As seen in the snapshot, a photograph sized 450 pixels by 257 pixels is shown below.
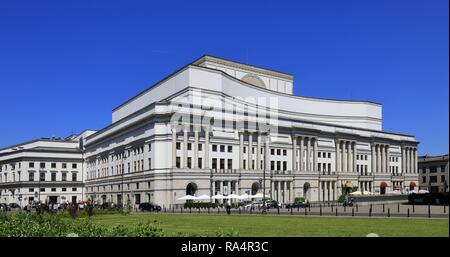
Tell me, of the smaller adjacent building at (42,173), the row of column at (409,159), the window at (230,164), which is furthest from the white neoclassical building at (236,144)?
the smaller adjacent building at (42,173)

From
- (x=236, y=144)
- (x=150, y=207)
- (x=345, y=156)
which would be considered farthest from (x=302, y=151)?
(x=150, y=207)

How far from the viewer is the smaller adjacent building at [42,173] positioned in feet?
458

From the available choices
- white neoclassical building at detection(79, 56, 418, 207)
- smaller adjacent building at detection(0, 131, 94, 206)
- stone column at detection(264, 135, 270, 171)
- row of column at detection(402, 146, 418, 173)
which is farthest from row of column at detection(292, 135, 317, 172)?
smaller adjacent building at detection(0, 131, 94, 206)

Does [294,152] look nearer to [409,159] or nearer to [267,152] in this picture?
[267,152]

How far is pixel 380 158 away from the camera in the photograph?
146 metres

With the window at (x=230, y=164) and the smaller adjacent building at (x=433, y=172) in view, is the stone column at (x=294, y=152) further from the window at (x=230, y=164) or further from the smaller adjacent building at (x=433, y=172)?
the smaller adjacent building at (x=433, y=172)

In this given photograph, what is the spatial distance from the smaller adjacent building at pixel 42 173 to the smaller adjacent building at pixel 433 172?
384 feet

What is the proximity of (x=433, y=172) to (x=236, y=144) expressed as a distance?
3930 inches

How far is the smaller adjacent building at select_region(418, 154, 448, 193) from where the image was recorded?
564 ft

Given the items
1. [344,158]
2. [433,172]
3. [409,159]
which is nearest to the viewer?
[344,158]

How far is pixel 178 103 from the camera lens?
322ft

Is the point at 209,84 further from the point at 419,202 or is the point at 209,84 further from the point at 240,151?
the point at 419,202

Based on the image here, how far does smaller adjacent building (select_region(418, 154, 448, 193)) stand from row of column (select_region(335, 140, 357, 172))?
50.5 m
